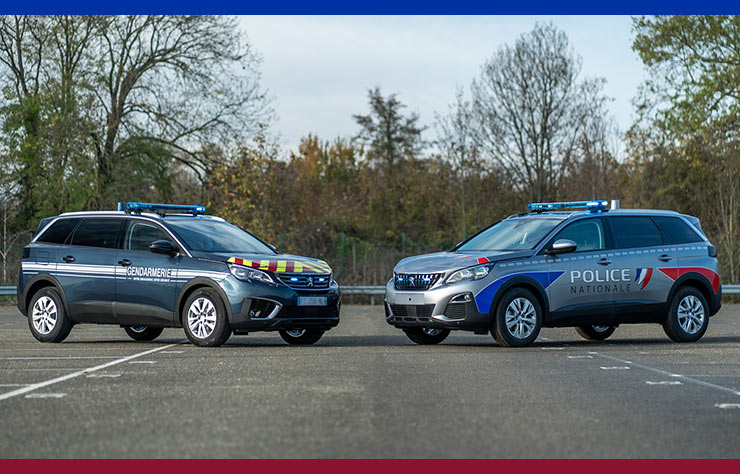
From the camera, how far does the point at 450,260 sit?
13.3 metres

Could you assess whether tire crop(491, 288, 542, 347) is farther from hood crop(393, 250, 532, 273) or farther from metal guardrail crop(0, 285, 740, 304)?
metal guardrail crop(0, 285, 740, 304)

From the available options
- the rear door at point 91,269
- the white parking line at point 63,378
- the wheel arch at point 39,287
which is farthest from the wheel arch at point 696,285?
the wheel arch at point 39,287

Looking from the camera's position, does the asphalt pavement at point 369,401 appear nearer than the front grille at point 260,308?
Yes

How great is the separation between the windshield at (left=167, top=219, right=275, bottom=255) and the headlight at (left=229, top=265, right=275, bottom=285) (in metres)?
0.75

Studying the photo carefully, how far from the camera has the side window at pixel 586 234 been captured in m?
13.9

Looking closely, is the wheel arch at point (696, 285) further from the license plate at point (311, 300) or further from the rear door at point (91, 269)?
the rear door at point (91, 269)

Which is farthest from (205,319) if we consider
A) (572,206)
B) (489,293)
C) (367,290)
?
(367,290)

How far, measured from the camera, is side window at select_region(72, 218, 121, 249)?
14141 millimetres

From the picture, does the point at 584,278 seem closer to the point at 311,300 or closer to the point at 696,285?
the point at 696,285

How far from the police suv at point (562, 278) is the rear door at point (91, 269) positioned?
12.1 feet

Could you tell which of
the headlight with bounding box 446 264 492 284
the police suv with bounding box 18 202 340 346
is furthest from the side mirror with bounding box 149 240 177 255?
the headlight with bounding box 446 264 492 284

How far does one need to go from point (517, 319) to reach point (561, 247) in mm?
1105

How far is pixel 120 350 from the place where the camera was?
508 inches

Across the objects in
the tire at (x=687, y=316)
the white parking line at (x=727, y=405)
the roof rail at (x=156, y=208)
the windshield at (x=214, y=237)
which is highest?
the roof rail at (x=156, y=208)
